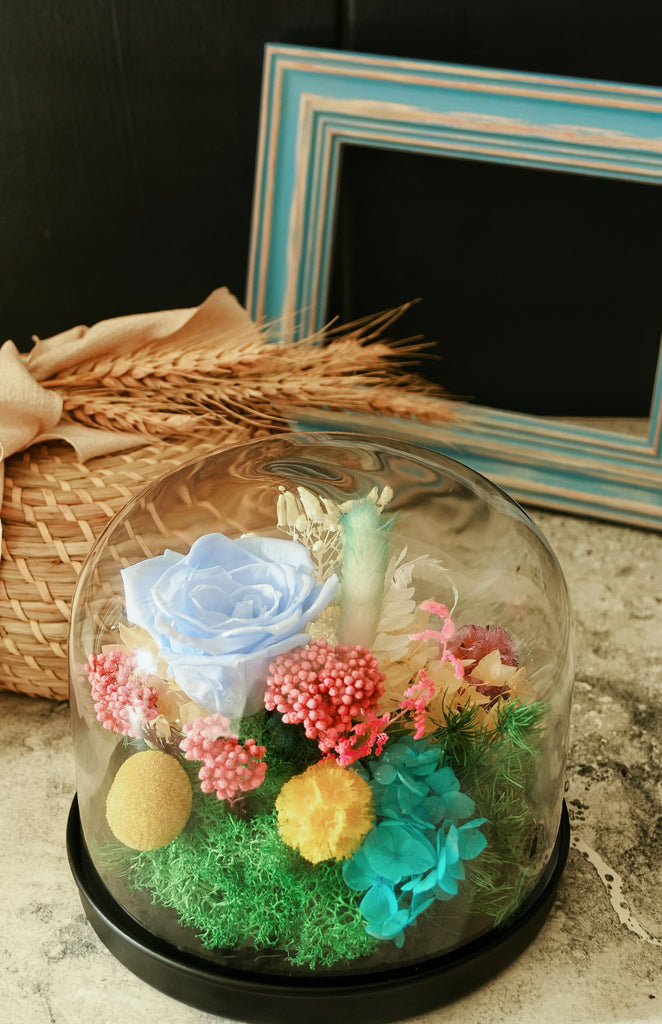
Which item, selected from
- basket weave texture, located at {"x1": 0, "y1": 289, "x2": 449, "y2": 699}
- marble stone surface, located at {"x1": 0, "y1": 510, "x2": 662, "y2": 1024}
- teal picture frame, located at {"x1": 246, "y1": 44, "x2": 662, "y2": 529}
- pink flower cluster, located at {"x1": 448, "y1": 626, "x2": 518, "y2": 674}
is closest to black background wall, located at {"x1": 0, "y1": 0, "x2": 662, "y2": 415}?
teal picture frame, located at {"x1": 246, "y1": 44, "x2": 662, "y2": 529}

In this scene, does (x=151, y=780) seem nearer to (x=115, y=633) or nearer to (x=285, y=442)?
(x=115, y=633)

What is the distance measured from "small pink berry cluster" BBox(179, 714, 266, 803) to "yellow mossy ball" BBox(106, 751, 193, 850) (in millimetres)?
23

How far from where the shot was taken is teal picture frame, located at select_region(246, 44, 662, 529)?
0.99 meters

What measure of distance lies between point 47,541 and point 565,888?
44 cm

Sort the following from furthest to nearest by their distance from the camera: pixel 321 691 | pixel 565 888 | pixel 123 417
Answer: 1. pixel 123 417
2. pixel 565 888
3. pixel 321 691

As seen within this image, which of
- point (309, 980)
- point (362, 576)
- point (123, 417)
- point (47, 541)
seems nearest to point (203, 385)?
point (123, 417)

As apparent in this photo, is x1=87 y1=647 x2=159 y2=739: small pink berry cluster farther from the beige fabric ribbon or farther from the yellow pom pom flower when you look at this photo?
the beige fabric ribbon

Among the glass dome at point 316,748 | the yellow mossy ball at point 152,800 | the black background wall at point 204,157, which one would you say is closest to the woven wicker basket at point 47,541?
the glass dome at point 316,748

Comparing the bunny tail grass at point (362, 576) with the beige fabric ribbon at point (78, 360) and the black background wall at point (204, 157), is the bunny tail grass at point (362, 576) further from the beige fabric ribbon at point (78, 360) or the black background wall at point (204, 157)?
the black background wall at point (204, 157)

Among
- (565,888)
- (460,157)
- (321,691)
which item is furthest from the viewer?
(460,157)

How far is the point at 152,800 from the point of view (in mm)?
534

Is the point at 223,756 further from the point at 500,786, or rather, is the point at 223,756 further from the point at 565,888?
the point at 565,888

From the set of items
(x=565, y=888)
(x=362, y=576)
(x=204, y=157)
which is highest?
(x=204, y=157)

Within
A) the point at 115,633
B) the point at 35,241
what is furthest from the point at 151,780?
the point at 35,241
